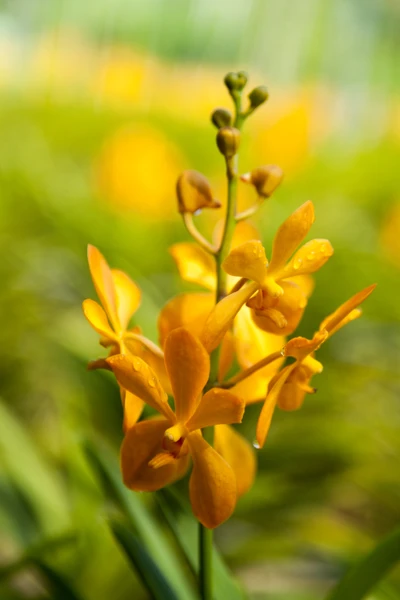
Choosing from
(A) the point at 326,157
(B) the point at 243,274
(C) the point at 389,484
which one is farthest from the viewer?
(A) the point at 326,157

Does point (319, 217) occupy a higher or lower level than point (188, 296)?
lower

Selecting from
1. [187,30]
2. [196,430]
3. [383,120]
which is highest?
[196,430]

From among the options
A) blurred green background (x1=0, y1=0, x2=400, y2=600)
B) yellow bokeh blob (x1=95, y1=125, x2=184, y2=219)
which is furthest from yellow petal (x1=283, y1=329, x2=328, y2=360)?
yellow bokeh blob (x1=95, y1=125, x2=184, y2=219)

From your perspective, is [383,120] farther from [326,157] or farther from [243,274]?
[243,274]

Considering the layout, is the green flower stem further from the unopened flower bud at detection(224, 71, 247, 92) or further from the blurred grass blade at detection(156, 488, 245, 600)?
the unopened flower bud at detection(224, 71, 247, 92)

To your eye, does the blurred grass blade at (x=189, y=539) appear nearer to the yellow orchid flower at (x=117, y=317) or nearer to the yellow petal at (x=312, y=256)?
the yellow orchid flower at (x=117, y=317)

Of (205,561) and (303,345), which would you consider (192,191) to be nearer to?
(303,345)

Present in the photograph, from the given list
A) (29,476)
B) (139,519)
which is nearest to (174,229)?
(29,476)

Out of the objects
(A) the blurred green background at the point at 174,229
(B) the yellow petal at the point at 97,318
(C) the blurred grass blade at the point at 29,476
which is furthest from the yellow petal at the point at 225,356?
(C) the blurred grass blade at the point at 29,476

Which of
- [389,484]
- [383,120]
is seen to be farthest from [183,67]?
[389,484]
